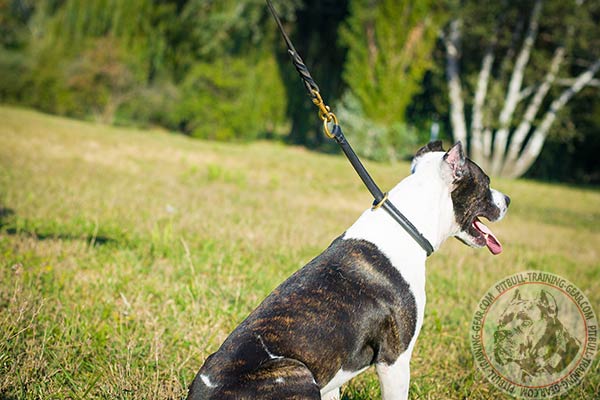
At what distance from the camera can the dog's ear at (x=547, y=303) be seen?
4055mm

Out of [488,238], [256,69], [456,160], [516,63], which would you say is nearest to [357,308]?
[456,160]

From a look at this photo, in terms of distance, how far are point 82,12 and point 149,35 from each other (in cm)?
314

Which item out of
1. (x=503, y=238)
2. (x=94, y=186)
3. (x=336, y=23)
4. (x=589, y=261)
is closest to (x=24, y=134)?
(x=94, y=186)

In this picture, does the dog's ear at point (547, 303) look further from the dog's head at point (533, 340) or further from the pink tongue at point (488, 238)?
the pink tongue at point (488, 238)

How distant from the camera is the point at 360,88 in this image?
19.5 m

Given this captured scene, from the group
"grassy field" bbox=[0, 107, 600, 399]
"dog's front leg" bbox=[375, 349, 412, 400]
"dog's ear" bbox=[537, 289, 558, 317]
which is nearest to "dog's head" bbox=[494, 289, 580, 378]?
"dog's ear" bbox=[537, 289, 558, 317]

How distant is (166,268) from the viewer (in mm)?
4672

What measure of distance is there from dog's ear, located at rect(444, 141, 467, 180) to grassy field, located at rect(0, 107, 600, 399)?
1.33m

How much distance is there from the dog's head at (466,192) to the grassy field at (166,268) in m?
1.00

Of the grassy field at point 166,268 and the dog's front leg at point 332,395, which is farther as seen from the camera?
the grassy field at point 166,268

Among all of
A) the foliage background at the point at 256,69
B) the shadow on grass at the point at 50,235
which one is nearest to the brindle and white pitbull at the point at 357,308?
the shadow on grass at the point at 50,235

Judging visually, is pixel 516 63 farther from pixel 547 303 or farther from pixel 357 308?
pixel 357 308

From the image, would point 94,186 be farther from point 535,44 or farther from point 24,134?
point 535,44

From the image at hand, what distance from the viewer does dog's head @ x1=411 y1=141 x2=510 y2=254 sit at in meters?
2.67
